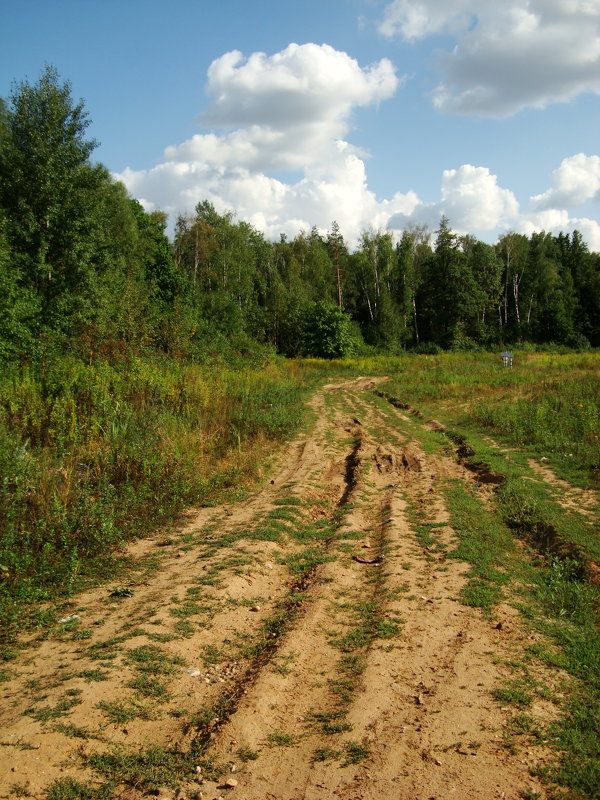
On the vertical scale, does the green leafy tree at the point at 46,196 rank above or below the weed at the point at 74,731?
above

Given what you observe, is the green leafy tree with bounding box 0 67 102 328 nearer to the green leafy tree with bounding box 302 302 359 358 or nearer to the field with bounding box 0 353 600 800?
the field with bounding box 0 353 600 800

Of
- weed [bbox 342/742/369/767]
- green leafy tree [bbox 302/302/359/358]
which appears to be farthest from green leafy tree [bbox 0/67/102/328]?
green leafy tree [bbox 302/302/359/358]

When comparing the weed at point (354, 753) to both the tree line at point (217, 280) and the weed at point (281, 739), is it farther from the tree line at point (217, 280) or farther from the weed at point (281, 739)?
the tree line at point (217, 280)

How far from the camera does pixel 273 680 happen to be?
3848mm

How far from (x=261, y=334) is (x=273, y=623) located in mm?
44799

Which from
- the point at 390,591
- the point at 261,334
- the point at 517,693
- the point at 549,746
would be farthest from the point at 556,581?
the point at 261,334

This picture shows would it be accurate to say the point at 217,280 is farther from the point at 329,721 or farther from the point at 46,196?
the point at 329,721

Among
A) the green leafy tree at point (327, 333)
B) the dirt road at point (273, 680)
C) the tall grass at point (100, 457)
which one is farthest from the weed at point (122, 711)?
the green leafy tree at point (327, 333)

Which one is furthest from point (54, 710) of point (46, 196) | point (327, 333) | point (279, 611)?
point (327, 333)

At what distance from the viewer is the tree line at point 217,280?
17.4 m

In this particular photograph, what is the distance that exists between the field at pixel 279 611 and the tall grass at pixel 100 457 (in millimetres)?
40

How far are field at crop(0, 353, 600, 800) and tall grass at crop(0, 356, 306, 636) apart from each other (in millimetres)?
40

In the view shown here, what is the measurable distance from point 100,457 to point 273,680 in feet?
16.1

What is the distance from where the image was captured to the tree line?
57.1 feet
